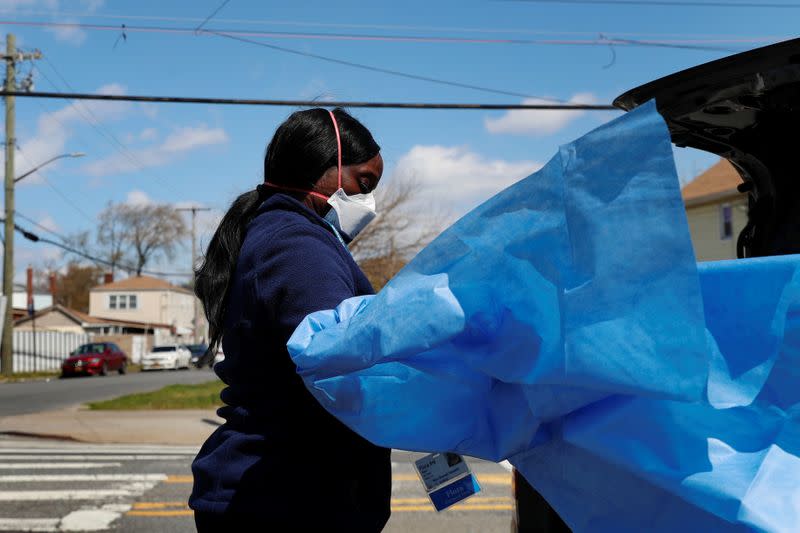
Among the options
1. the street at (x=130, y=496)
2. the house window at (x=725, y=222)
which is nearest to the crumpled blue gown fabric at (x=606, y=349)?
the street at (x=130, y=496)

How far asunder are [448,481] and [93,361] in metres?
38.6

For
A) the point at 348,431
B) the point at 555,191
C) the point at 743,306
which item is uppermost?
the point at 555,191

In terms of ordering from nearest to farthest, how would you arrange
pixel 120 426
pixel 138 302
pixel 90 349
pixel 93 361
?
pixel 120 426 → pixel 93 361 → pixel 90 349 → pixel 138 302

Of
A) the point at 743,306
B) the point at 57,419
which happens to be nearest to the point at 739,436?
the point at 743,306

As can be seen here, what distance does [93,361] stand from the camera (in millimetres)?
37812

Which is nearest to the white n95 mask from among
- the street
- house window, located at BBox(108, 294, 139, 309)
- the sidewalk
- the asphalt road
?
the street

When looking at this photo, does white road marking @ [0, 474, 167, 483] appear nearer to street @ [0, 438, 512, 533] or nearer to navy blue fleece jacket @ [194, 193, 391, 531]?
street @ [0, 438, 512, 533]

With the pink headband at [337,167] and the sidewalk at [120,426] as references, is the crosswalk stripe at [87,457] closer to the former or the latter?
the sidewalk at [120,426]

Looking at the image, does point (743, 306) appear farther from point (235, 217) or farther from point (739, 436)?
point (235, 217)

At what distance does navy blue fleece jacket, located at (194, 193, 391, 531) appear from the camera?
1.81 meters

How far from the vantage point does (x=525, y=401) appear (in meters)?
1.35

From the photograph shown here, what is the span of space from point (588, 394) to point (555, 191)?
0.29 meters

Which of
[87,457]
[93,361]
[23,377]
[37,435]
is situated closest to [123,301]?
[93,361]

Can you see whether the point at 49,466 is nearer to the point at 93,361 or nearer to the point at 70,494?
the point at 70,494
